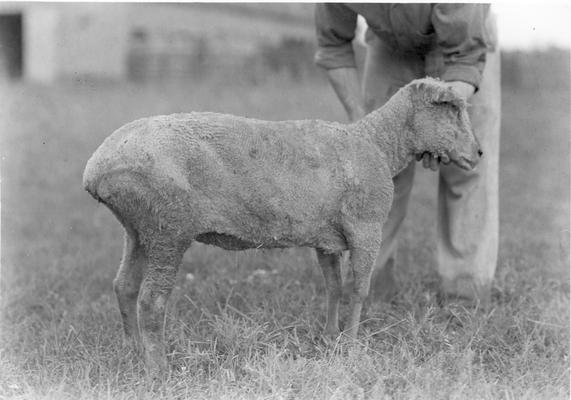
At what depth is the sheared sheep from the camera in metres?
3.17

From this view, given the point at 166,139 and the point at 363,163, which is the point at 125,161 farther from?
the point at 363,163

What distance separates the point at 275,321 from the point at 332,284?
0.43 meters

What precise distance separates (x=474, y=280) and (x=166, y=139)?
8.58 ft

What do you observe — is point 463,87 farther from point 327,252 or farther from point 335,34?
point 327,252

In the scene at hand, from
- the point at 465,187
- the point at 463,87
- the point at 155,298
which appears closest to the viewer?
the point at 155,298

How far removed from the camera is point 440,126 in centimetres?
364

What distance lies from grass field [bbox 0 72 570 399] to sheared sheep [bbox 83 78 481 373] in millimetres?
303

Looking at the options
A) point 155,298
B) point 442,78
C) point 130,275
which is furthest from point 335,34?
point 155,298

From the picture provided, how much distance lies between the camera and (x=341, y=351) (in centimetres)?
357

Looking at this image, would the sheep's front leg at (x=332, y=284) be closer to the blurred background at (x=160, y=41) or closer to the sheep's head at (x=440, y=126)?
the sheep's head at (x=440, y=126)

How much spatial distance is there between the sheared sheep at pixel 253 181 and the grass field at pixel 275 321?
303mm

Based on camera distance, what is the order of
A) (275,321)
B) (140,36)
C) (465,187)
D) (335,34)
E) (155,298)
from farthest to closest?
(140,36), (465,187), (335,34), (275,321), (155,298)

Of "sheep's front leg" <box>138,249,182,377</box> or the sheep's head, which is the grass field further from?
the sheep's head

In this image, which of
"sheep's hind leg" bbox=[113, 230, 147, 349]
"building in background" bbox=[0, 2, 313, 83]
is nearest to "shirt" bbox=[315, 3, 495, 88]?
"sheep's hind leg" bbox=[113, 230, 147, 349]
